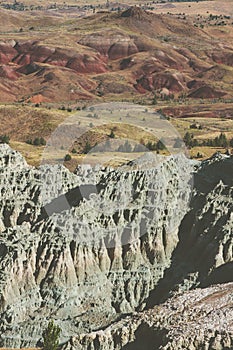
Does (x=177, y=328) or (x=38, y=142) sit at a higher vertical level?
(x=177, y=328)

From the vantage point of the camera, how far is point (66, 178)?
169ft

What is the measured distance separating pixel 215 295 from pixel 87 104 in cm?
15037

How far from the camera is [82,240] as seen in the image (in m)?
44.4

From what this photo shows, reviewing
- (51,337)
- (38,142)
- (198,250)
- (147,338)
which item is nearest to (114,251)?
(198,250)

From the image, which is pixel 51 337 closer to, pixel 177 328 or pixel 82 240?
pixel 82 240

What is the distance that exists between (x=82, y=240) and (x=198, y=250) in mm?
10687

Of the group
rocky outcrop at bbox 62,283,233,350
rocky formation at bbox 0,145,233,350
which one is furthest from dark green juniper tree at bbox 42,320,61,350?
rocky outcrop at bbox 62,283,233,350

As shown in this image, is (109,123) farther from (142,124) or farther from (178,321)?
(178,321)

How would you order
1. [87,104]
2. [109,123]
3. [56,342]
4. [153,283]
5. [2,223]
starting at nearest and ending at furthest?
[56,342] < [153,283] < [2,223] < [109,123] < [87,104]

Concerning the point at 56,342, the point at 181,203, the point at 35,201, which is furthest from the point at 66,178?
the point at 56,342

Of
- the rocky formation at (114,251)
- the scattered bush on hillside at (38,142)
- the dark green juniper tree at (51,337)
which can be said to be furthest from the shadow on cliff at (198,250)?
the scattered bush on hillside at (38,142)

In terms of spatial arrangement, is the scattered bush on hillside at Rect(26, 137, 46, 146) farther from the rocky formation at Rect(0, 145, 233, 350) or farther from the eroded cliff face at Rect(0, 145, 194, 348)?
the eroded cliff face at Rect(0, 145, 194, 348)

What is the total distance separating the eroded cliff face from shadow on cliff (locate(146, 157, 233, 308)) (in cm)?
85

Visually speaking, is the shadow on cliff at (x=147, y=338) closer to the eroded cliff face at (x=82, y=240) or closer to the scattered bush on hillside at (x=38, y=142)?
the eroded cliff face at (x=82, y=240)
